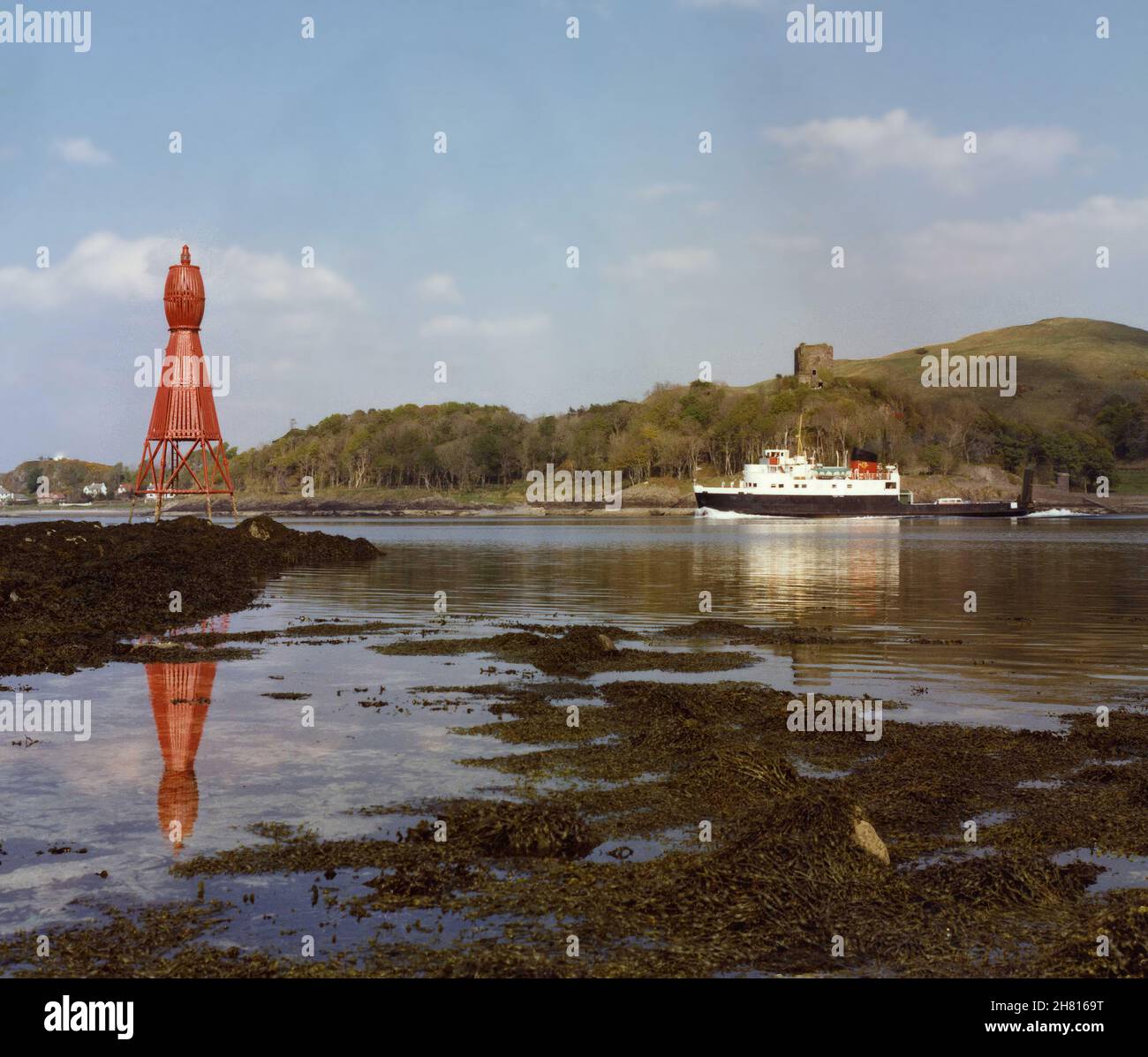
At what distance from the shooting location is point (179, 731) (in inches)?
609

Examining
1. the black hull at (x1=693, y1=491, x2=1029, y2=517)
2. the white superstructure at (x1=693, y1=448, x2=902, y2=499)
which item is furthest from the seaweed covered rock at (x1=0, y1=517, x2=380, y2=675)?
the white superstructure at (x1=693, y1=448, x2=902, y2=499)

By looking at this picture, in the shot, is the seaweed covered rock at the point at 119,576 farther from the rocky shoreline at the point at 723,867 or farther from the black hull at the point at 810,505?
the black hull at the point at 810,505

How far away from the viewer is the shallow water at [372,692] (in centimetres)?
1013

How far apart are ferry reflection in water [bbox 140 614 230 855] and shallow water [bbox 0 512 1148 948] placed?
47 millimetres

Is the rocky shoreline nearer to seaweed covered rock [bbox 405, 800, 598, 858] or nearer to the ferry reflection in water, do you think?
seaweed covered rock [bbox 405, 800, 598, 858]

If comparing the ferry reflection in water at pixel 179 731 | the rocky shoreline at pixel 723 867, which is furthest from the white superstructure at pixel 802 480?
Answer: the rocky shoreline at pixel 723 867

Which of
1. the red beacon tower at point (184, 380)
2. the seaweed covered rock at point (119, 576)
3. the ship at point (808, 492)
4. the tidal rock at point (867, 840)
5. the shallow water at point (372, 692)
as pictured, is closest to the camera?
the tidal rock at point (867, 840)

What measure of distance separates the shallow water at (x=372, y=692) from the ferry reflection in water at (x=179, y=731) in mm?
47

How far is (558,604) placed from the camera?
116ft

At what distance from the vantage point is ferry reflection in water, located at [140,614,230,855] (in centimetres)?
1123

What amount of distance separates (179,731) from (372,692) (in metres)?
4.13

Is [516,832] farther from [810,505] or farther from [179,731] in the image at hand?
[810,505]

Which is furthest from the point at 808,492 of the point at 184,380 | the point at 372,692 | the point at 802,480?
the point at 372,692
